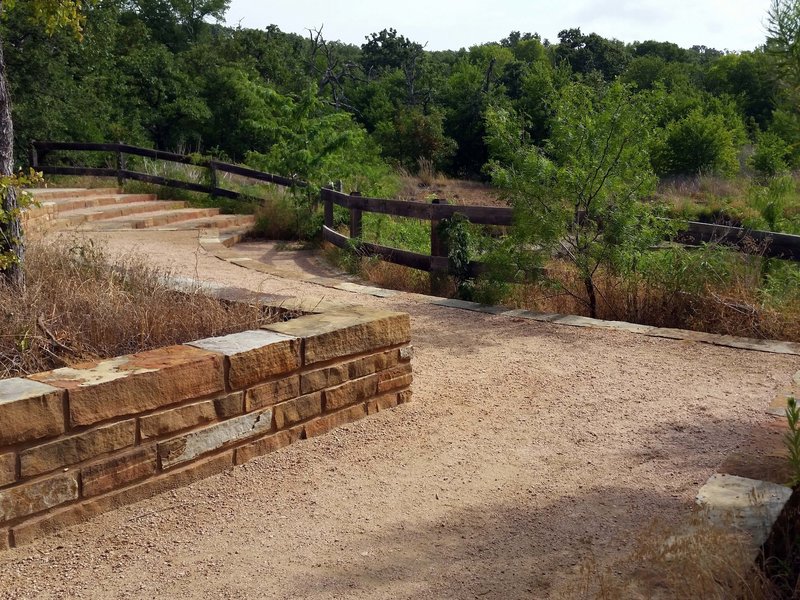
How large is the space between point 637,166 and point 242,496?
5096mm

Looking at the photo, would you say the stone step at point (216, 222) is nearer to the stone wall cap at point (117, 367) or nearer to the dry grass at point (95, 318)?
the dry grass at point (95, 318)

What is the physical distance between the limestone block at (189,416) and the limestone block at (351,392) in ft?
2.12

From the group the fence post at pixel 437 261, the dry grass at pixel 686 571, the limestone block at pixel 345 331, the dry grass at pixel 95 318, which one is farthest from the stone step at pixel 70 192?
the dry grass at pixel 686 571

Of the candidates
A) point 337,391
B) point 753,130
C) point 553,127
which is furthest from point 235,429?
point 753,130

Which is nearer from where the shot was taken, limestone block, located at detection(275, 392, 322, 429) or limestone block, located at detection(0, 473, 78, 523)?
limestone block, located at detection(0, 473, 78, 523)

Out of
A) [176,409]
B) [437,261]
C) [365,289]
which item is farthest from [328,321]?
[437,261]

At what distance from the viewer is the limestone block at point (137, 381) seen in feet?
11.4

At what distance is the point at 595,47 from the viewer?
1909 inches

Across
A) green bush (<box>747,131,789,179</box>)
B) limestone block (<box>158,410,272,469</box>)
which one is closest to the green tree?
limestone block (<box>158,410,272,469</box>)

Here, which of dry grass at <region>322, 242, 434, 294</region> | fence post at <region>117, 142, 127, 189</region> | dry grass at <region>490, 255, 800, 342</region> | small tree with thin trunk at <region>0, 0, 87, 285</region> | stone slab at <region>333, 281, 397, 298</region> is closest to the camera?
small tree with thin trunk at <region>0, 0, 87, 285</region>

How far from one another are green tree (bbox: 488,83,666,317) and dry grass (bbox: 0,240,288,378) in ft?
10.8

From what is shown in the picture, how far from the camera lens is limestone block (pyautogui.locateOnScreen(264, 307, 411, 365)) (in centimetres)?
448

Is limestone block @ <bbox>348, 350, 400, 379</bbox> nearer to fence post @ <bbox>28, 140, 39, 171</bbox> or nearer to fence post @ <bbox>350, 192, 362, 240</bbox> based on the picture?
fence post @ <bbox>350, 192, 362, 240</bbox>

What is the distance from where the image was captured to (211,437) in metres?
4.00
